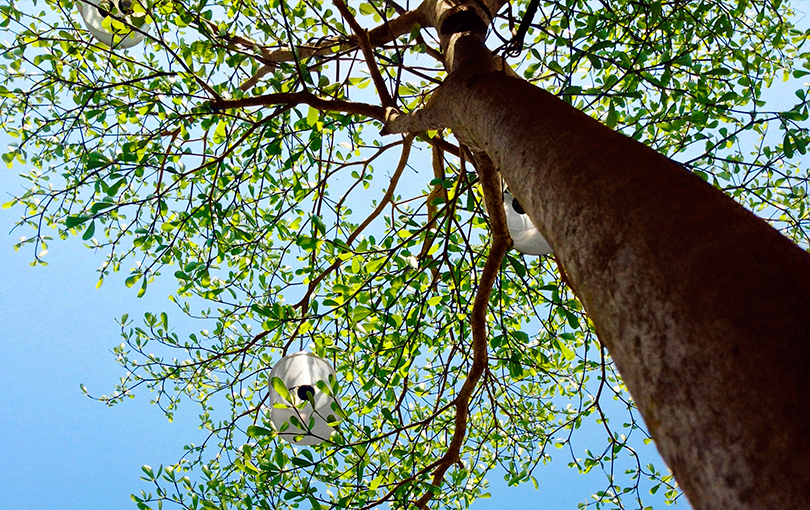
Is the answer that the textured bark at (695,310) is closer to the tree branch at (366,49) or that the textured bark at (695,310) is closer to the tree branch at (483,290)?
the tree branch at (483,290)

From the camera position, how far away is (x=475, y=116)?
5.25ft

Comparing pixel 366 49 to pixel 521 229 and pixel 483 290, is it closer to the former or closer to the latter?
pixel 521 229

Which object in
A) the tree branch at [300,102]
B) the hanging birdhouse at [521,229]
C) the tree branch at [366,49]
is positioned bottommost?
the hanging birdhouse at [521,229]

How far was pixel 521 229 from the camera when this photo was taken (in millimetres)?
2668

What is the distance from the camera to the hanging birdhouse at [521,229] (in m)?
2.63

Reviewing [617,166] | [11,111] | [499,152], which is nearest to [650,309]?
[617,166]

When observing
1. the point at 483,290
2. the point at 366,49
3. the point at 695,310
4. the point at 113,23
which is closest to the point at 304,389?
the point at 483,290

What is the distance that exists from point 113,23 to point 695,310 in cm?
283

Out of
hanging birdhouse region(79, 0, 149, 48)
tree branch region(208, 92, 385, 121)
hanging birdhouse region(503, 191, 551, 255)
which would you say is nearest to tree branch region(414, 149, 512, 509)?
hanging birdhouse region(503, 191, 551, 255)

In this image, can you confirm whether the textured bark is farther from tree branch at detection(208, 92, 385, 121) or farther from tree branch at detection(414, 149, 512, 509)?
tree branch at detection(208, 92, 385, 121)

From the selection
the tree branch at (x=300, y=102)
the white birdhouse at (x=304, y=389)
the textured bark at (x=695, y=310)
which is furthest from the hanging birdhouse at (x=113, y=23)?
the textured bark at (x=695, y=310)

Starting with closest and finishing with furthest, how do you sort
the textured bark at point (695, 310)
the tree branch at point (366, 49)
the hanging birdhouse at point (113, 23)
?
1. the textured bark at point (695, 310)
2. the hanging birdhouse at point (113, 23)
3. the tree branch at point (366, 49)

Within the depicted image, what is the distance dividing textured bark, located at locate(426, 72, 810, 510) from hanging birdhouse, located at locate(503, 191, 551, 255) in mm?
1608

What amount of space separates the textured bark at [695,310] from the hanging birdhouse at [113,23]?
242 cm
